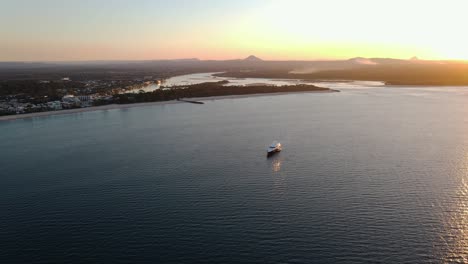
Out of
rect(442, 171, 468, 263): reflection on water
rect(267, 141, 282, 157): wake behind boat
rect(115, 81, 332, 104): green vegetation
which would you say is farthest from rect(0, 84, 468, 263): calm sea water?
rect(115, 81, 332, 104): green vegetation

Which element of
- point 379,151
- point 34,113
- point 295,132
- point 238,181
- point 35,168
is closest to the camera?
point 238,181

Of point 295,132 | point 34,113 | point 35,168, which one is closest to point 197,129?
point 295,132

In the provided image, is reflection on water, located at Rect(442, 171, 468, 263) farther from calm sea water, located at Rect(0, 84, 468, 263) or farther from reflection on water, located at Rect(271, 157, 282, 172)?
reflection on water, located at Rect(271, 157, 282, 172)

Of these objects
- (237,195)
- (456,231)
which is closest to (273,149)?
(237,195)

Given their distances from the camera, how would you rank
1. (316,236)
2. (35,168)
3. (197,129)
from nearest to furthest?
(316,236) < (35,168) < (197,129)

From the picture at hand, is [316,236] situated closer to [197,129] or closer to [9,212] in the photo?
[9,212]

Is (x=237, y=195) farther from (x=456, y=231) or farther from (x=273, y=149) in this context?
(x=456, y=231)

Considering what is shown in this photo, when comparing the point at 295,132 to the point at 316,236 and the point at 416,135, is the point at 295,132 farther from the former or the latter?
the point at 316,236

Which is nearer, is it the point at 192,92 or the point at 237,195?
the point at 237,195

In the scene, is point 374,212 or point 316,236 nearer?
point 316,236
